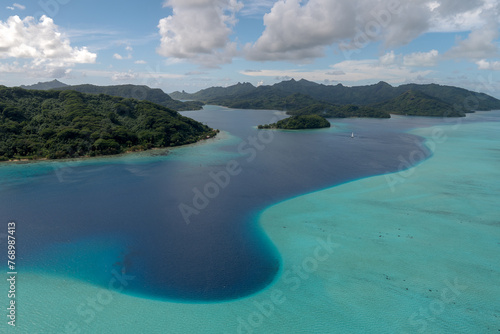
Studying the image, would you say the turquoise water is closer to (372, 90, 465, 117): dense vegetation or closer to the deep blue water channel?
the deep blue water channel

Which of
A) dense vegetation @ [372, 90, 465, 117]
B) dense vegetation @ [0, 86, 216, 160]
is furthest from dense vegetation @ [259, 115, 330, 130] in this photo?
dense vegetation @ [372, 90, 465, 117]

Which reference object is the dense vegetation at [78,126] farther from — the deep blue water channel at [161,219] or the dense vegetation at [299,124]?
the dense vegetation at [299,124]

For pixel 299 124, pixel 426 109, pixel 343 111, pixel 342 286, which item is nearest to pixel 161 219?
pixel 342 286

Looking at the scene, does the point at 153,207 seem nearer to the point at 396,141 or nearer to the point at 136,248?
the point at 136,248

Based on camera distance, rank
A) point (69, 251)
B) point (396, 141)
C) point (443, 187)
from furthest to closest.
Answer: point (396, 141) → point (443, 187) → point (69, 251)

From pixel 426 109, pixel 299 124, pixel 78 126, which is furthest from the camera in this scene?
pixel 426 109

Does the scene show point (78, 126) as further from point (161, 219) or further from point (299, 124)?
point (299, 124)

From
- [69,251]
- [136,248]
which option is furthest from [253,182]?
[69,251]
